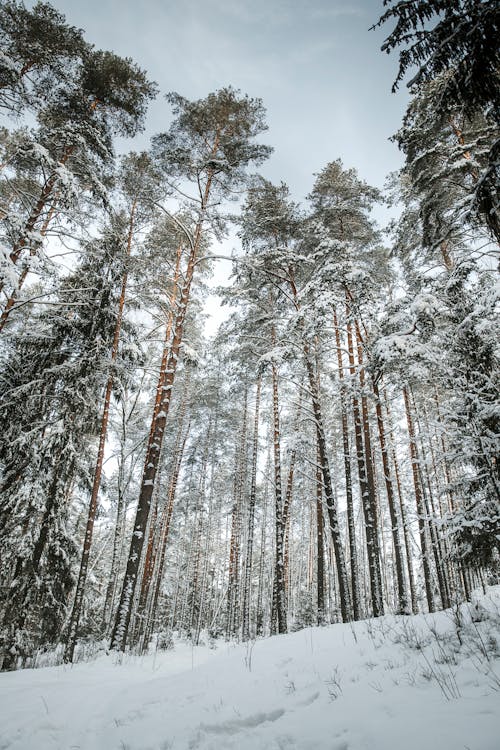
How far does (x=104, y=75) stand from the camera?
9.03 meters

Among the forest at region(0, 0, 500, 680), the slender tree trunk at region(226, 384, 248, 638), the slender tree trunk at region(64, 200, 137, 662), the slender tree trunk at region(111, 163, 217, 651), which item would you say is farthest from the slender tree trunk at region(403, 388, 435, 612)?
the slender tree trunk at region(64, 200, 137, 662)

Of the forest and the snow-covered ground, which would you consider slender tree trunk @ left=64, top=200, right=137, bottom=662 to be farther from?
the snow-covered ground

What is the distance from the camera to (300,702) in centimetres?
338

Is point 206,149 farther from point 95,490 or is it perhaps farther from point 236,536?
point 236,536

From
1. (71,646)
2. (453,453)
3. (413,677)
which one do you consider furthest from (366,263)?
(71,646)

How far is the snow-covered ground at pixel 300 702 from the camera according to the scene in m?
2.53

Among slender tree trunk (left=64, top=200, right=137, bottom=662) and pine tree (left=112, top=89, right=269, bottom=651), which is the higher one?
pine tree (left=112, top=89, right=269, bottom=651)

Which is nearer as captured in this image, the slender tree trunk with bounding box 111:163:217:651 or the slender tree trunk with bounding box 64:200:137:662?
the slender tree trunk with bounding box 111:163:217:651

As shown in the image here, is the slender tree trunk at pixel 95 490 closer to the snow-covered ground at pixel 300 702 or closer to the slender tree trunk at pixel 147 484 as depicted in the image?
the slender tree trunk at pixel 147 484

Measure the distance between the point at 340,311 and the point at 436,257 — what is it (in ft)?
13.3

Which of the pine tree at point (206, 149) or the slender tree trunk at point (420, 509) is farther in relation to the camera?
the slender tree trunk at point (420, 509)

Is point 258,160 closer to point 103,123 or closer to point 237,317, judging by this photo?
point 103,123

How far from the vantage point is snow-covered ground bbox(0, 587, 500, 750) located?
2527 mm

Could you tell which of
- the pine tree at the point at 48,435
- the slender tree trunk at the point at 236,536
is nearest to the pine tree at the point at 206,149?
the pine tree at the point at 48,435
